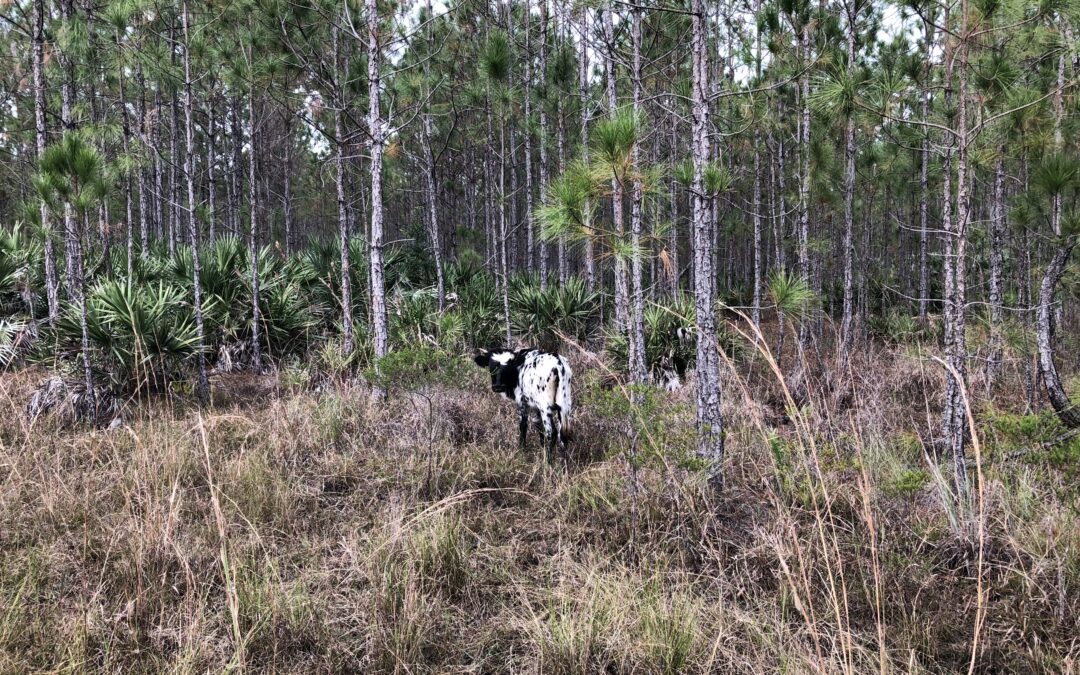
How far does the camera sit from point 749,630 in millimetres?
2428

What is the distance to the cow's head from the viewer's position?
17.3ft

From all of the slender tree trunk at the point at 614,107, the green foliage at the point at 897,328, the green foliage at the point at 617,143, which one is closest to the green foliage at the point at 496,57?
the slender tree trunk at the point at 614,107

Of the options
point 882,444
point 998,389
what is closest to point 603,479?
point 882,444

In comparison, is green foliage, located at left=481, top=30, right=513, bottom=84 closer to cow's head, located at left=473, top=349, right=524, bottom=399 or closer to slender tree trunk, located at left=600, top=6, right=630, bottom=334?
slender tree trunk, located at left=600, top=6, right=630, bottom=334

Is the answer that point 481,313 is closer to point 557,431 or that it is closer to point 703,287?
point 557,431

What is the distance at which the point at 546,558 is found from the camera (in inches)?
125

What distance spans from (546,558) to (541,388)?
1846 mm

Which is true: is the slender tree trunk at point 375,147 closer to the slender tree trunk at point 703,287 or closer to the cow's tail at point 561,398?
the cow's tail at point 561,398

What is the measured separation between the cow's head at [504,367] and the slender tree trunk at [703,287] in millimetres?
1980

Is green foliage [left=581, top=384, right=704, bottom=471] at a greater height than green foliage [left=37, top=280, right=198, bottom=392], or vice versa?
green foliage [left=37, top=280, right=198, bottom=392]

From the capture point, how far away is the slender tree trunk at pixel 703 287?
3.52m

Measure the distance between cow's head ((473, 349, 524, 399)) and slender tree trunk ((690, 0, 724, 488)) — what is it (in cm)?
198

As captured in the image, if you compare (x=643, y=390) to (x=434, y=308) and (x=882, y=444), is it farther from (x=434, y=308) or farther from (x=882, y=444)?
(x=434, y=308)

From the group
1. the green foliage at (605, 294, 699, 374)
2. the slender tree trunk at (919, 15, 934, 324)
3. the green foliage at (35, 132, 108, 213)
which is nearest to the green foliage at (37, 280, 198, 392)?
the green foliage at (35, 132, 108, 213)
